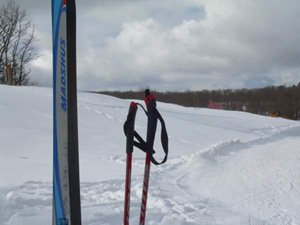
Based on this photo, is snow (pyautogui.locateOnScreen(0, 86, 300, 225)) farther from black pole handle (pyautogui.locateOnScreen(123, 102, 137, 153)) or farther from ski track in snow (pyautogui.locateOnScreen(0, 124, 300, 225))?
black pole handle (pyautogui.locateOnScreen(123, 102, 137, 153))

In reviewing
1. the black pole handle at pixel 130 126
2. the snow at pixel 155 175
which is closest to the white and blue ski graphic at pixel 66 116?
the black pole handle at pixel 130 126

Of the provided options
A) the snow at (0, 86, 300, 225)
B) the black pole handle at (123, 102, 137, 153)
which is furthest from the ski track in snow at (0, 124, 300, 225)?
the black pole handle at (123, 102, 137, 153)

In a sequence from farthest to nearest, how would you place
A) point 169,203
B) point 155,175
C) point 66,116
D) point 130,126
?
point 155,175
point 169,203
point 130,126
point 66,116

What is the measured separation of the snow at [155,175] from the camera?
5508 millimetres

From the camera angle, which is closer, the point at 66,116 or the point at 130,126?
the point at 66,116

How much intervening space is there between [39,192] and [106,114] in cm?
1060

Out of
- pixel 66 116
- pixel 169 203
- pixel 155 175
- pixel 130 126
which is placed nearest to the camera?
pixel 66 116

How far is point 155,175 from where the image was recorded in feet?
27.7

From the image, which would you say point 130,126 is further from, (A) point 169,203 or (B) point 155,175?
(B) point 155,175

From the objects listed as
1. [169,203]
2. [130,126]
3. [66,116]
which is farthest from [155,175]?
[66,116]

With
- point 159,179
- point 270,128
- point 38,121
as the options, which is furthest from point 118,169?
point 270,128

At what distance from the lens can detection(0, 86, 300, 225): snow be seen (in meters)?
5.51

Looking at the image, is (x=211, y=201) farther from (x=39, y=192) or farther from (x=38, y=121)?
(x=38, y=121)

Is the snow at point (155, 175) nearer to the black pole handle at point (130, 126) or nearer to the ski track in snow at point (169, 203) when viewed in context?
the ski track in snow at point (169, 203)
